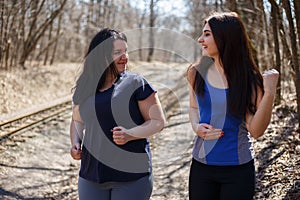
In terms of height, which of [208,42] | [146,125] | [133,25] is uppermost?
[133,25]

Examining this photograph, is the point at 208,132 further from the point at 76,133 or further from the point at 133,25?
the point at 133,25

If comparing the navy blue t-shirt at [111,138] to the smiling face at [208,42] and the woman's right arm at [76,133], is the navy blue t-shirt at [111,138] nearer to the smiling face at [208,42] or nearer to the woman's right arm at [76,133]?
the woman's right arm at [76,133]

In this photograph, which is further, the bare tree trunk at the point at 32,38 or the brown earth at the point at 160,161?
the bare tree trunk at the point at 32,38

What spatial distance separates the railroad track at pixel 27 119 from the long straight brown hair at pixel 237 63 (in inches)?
317

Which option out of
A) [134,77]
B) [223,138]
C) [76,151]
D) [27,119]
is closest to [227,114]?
[223,138]

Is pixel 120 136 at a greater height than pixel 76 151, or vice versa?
pixel 120 136

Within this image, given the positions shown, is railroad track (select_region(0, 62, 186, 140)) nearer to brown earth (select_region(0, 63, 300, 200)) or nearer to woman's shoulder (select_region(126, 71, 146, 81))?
brown earth (select_region(0, 63, 300, 200))

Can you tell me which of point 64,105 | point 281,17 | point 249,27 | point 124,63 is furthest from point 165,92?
point 124,63

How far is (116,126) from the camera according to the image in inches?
106

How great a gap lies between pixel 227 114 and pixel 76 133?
1.09 m

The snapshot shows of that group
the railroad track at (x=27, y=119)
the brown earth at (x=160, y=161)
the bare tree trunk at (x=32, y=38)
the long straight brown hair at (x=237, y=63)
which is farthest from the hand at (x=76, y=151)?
the bare tree trunk at (x=32, y=38)

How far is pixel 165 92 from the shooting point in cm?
2116

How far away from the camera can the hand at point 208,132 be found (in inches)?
100

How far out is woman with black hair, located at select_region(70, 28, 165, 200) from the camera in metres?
2.67
